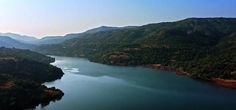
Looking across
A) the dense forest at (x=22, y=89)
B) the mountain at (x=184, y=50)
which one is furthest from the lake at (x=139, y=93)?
the mountain at (x=184, y=50)

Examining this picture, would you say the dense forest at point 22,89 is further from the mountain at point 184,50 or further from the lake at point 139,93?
the mountain at point 184,50

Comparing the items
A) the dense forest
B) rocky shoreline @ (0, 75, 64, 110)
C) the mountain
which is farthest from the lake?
the mountain

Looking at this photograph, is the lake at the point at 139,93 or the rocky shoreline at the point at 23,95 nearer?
the rocky shoreline at the point at 23,95

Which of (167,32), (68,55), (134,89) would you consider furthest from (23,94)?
(68,55)

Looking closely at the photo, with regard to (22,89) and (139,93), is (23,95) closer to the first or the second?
(22,89)

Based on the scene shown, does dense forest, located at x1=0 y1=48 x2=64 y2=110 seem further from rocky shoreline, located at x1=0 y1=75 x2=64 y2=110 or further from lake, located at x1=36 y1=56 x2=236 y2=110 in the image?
lake, located at x1=36 y1=56 x2=236 y2=110

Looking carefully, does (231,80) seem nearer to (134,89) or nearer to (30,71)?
(134,89)
